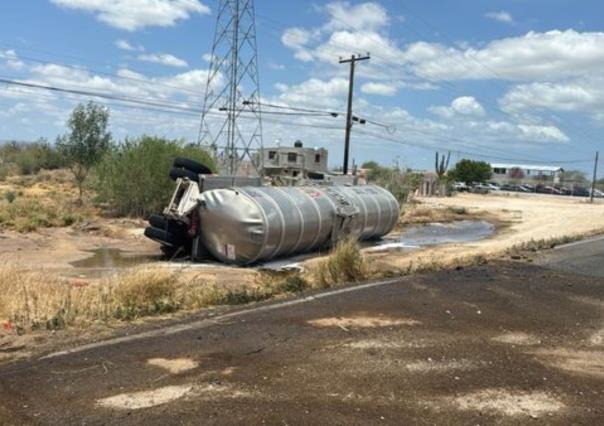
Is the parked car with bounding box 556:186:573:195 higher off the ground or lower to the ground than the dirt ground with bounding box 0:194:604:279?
higher

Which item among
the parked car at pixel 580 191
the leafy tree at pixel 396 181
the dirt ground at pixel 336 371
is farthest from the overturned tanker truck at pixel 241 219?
the parked car at pixel 580 191

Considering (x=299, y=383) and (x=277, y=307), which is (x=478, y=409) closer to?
(x=299, y=383)

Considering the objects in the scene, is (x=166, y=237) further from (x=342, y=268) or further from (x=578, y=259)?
(x=578, y=259)

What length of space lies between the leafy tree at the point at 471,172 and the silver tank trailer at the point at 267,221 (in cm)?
10146

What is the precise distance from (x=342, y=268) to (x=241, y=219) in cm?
498

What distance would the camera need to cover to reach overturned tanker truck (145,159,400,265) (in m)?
16.1

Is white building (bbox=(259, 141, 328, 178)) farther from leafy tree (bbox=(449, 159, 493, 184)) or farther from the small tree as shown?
leafy tree (bbox=(449, 159, 493, 184))

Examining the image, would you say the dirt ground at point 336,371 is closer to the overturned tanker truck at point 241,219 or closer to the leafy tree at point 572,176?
the overturned tanker truck at point 241,219

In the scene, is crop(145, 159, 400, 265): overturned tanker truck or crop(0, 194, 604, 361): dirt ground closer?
crop(0, 194, 604, 361): dirt ground

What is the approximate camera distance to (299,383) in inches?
214

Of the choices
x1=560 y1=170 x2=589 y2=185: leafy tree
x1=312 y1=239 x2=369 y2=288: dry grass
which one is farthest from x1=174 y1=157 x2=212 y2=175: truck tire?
x1=560 y1=170 x2=589 y2=185: leafy tree

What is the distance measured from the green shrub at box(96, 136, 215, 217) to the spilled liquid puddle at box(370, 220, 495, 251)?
1103 centimetres

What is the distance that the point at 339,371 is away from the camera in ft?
19.0

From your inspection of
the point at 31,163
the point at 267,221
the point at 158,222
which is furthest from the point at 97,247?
the point at 31,163
